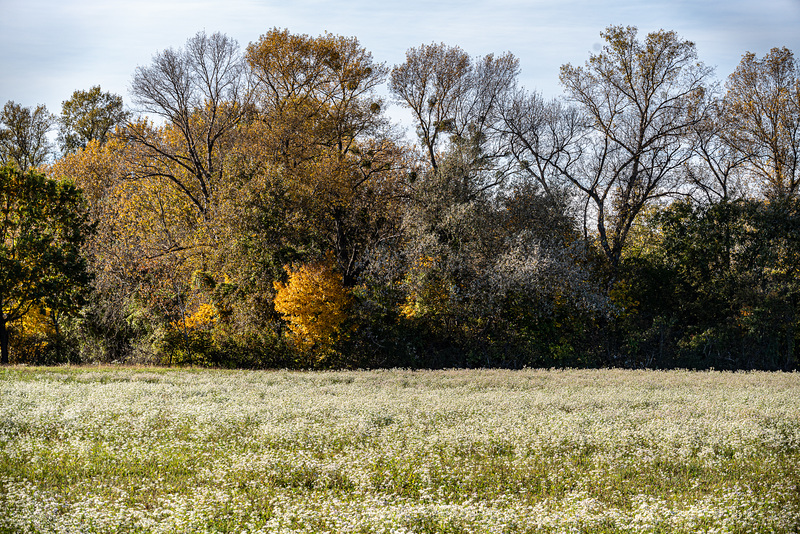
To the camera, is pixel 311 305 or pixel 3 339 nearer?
pixel 311 305

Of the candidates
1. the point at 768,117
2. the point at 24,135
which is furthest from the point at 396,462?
the point at 24,135

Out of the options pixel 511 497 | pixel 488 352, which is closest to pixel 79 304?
pixel 488 352

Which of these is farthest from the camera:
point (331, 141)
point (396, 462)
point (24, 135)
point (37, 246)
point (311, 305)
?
point (24, 135)

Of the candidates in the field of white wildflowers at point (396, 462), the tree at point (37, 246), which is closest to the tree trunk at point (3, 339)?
the tree at point (37, 246)

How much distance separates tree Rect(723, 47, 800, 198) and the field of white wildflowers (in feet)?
74.9

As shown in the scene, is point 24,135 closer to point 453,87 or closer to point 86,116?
point 86,116

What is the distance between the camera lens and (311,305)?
28.0 meters

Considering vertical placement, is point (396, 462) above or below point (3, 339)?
below

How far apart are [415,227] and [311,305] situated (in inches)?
275

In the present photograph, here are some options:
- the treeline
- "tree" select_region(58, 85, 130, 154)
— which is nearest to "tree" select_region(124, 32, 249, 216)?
the treeline

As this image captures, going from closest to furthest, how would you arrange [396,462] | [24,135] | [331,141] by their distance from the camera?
[396,462] → [331,141] → [24,135]

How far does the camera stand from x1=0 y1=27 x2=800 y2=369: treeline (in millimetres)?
29531

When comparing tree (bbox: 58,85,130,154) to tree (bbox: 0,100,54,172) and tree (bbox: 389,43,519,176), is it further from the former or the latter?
tree (bbox: 389,43,519,176)

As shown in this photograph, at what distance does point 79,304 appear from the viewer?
29109 mm
